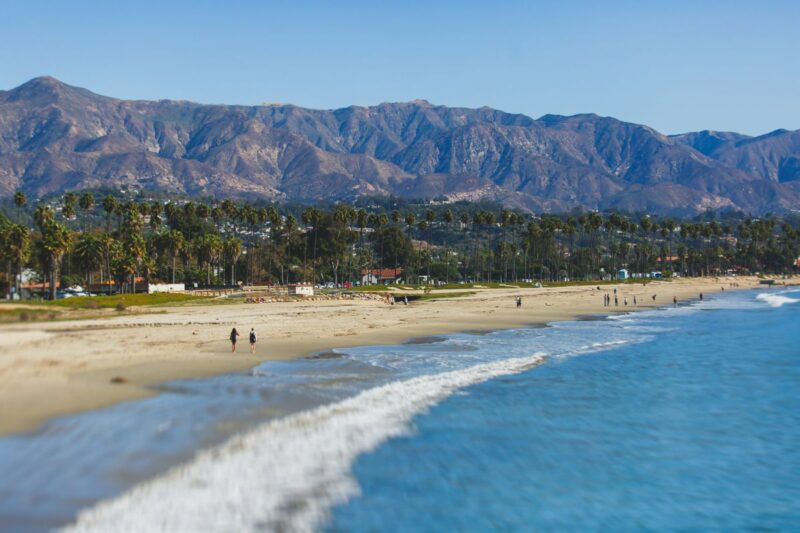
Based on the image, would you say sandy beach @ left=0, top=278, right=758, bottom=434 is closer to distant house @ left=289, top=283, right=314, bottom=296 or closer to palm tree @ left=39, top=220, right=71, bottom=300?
distant house @ left=289, top=283, right=314, bottom=296

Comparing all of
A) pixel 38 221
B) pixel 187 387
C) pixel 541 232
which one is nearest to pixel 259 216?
pixel 38 221

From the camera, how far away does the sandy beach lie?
73.5 ft

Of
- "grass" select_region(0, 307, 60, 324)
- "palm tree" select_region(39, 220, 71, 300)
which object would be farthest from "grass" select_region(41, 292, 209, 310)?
"grass" select_region(0, 307, 60, 324)

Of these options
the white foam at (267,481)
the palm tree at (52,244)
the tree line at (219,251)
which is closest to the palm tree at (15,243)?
the tree line at (219,251)

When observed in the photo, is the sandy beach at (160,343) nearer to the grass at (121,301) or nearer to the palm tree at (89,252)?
the grass at (121,301)

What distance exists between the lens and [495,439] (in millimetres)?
20125

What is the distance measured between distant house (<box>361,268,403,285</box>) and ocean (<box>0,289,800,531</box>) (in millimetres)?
135330

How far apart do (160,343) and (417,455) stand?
69.8 ft

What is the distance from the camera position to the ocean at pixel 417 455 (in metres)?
13.8

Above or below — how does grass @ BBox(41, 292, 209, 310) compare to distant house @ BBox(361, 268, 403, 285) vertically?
below

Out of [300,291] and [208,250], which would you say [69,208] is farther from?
[300,291]

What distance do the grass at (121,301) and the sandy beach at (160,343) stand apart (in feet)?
17.3

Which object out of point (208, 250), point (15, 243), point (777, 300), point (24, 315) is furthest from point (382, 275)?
point (24, 315)

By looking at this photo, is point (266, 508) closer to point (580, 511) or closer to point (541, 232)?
point (580, 511)
